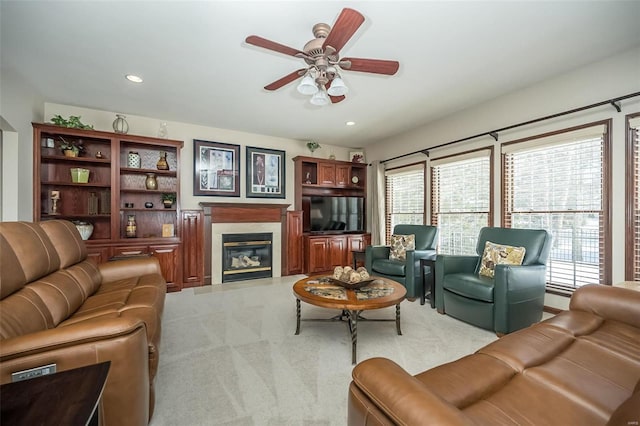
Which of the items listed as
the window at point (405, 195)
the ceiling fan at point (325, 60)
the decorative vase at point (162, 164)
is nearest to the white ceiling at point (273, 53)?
the ceiling fan at point (325, 60)

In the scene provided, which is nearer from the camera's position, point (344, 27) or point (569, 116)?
point (344, 27)

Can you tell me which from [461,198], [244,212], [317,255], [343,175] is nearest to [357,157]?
[343,175]

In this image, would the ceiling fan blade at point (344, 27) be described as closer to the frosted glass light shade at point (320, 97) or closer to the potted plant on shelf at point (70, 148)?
the frosted glass light shade at point (320, 97)

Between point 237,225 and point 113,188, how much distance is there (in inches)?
71.0

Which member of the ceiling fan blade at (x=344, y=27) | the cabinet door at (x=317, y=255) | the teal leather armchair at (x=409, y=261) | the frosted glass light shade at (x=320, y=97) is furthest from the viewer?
the cabinet door at (x=317, y=255)

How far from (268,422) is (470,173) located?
13.0 feet

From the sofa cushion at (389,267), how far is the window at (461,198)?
112 cm

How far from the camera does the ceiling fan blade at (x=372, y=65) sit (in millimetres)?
1966

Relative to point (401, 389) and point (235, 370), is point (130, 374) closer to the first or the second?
point (235, 370)

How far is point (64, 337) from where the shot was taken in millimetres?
1132

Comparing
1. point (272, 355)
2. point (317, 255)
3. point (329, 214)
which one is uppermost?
point (329, 214)

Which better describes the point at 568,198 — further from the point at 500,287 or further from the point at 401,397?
the point at 401,397

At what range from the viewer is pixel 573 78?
293 centimetres

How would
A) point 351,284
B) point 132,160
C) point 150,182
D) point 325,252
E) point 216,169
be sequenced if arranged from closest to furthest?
1. point 351,284
2. point 132,160
3. point 150,182
4. point 216,169
5. point 325,252
